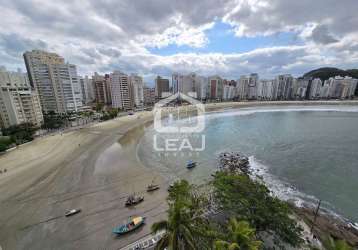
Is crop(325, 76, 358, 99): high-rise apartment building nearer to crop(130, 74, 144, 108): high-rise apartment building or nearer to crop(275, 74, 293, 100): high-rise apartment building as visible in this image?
crop(275, 74, 293, 100): high-rise apartment building

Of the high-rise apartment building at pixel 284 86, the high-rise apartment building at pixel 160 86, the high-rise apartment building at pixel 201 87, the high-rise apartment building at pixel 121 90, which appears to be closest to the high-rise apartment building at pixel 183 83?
the high-rise apartment building at pixel 201 87

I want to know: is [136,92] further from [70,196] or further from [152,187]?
[152,187]

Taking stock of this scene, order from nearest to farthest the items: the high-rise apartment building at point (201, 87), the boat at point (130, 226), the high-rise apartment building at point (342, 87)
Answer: the boat at point (130, 226)
the high-rise apartment building at point (342, 87)
the high-rise apartment building at point (201, 87)

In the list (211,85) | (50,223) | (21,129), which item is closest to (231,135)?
(50,223)

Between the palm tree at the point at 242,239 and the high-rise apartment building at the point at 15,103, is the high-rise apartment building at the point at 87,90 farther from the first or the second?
the palm tree at the point at 242,239

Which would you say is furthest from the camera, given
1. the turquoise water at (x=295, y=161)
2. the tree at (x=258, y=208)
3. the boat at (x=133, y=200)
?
the turquoise water at (x=295, y=161)

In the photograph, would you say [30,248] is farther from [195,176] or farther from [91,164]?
[195,176]

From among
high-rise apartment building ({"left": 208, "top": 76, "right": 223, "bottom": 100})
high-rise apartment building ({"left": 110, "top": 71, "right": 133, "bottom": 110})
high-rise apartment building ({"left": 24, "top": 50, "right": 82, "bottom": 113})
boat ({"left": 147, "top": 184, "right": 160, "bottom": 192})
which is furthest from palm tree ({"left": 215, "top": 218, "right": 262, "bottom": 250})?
high-rise apartment building ({"left": 208, "top": 76, "right": 223, "bottom": 100})

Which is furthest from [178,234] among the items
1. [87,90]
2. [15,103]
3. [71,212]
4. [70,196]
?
[87,90]
